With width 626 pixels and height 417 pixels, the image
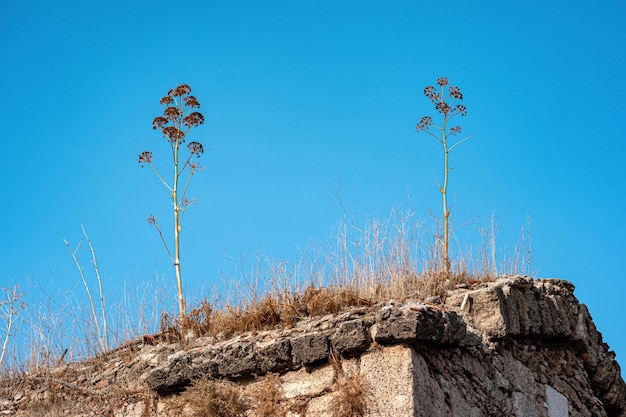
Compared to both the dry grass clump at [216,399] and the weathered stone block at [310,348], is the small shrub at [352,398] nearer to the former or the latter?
the weathered stone block at [310,348]

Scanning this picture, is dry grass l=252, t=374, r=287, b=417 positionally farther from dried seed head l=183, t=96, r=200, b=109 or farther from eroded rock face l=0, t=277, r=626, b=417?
dried seed head l=183, t=96, r=200, b=109

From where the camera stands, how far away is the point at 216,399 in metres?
5.59

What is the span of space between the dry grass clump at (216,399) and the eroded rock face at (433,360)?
0.32 ft

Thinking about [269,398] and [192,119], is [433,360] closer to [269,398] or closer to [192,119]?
[269,398]

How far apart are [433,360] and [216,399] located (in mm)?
1677

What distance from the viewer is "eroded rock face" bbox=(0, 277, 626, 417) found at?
5.12m

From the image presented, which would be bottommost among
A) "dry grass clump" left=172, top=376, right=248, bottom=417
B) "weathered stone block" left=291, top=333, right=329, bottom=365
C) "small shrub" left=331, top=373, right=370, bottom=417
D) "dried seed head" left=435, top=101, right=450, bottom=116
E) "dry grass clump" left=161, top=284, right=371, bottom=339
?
"small shrub" left=331, top=373, right=370, bottom=417

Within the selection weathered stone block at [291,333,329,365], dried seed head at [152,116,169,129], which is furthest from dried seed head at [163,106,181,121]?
weathered stone block at [291,333,329,365]

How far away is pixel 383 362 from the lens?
5.12m

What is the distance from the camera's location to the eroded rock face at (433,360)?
512 cm

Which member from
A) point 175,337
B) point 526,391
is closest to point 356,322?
point 526,391

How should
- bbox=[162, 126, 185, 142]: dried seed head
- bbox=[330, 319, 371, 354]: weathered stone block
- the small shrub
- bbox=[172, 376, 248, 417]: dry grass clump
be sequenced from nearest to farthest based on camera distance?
the small shrub, bbox=[330, 319, 371, 354]: weathered stone block, bbox=[172, 376, 248, 417]: dry grass clump, bbox=[162, 126, 185, 142]: dried seed head

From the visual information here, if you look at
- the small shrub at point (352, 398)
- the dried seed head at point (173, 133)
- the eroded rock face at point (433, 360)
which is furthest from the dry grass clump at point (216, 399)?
the dried seed head at point (173, 133)

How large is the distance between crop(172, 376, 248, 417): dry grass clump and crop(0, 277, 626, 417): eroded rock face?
3.9 inches
